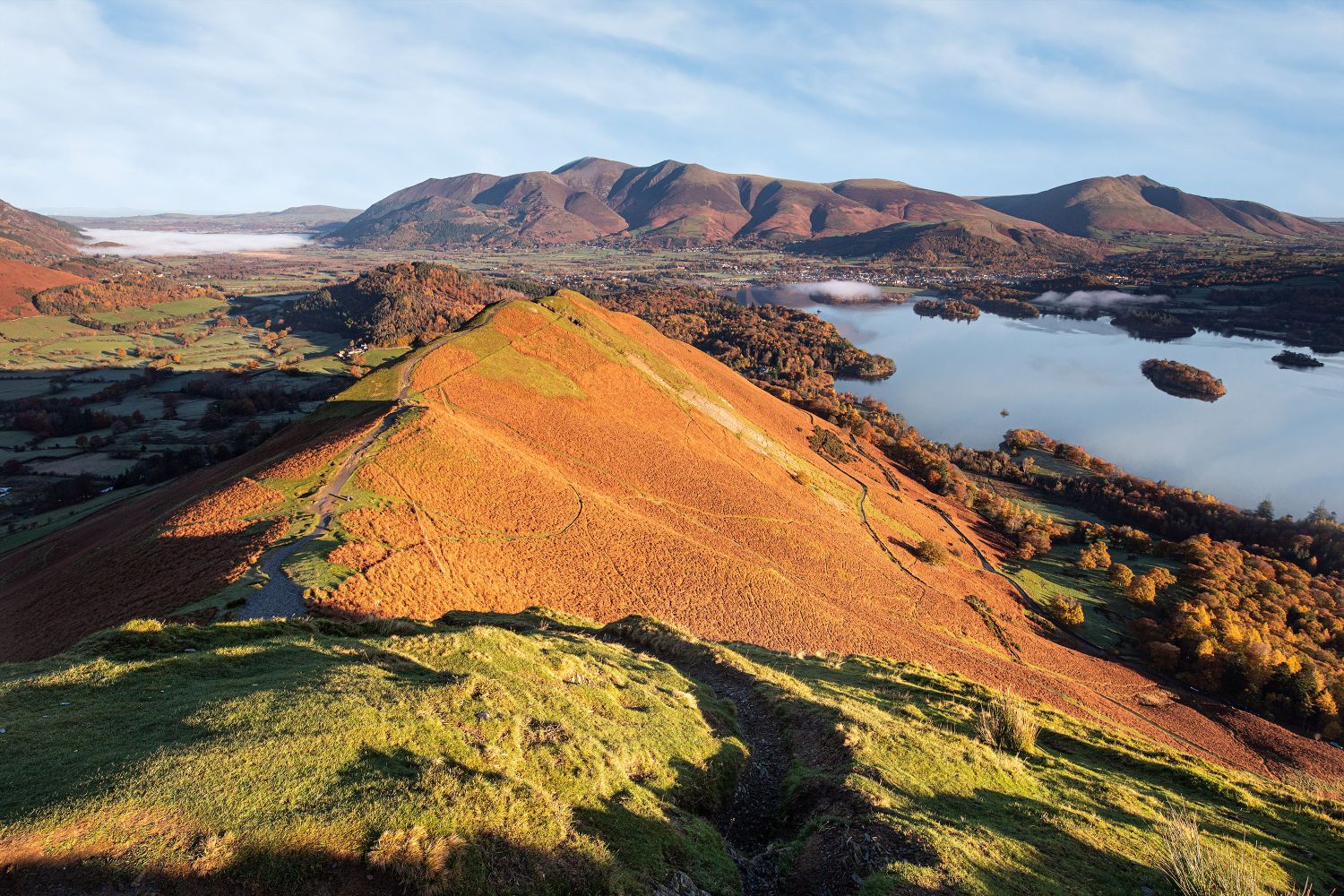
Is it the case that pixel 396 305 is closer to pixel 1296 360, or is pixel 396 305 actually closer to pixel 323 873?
pixel 323 873

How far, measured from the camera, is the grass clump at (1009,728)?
15.3m

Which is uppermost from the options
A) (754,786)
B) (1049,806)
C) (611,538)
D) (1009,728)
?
(1049,806)

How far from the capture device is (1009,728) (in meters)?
15.5

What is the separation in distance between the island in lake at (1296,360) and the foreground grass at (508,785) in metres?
218

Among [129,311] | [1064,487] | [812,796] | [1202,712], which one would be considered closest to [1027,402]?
[1064,487]

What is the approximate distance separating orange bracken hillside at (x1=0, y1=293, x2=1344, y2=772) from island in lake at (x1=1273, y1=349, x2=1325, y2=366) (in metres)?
177

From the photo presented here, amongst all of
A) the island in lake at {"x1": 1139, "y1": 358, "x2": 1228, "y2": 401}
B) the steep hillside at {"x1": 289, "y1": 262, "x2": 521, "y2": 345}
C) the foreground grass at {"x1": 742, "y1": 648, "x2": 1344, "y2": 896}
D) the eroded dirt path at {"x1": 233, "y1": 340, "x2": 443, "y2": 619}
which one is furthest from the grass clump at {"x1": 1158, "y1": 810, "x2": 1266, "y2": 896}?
the island in lake at {"x1": 1139, "y1": 358, "x2": 1228, "y2": 401}

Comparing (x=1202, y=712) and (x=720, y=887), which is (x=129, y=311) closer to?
(x=720, y=887)

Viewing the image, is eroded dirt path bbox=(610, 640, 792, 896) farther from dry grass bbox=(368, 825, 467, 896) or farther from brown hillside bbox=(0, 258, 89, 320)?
brown hillside bbox=(0, 258, 89, 320)

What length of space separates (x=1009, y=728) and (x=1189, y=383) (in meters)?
172

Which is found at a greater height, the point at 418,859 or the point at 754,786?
the point at 418,859

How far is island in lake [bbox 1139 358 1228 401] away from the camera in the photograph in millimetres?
138750

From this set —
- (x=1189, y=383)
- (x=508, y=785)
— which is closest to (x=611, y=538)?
(x=508, y=785)

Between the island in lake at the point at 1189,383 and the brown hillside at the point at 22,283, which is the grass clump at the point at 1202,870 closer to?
the island in lake at the point at 1189,383
